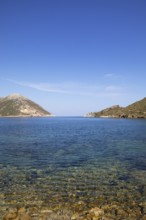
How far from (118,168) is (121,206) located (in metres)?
12.6

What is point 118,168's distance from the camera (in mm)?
30000

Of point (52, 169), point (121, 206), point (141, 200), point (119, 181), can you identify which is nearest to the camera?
point (121, 206)

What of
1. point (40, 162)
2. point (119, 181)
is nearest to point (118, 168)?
point (119, 181)

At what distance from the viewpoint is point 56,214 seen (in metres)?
15.9

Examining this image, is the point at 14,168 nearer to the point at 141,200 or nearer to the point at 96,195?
the point at 96,195

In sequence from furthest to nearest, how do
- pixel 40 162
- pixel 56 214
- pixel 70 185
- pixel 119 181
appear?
1. pixel 40 162
2. pixel 119 181
3. pixel 70 185
4. pixel 56 214

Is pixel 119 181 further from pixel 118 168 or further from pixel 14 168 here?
pixel 14 168

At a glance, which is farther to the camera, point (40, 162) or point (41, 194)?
point (40, 162)

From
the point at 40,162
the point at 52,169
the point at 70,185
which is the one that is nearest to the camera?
the point at 70,185

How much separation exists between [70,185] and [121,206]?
612 centimetres

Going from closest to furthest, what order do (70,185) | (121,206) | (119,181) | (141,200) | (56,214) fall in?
(56,214) → (121,206) → (141,200) → (70,185) → (119,181)

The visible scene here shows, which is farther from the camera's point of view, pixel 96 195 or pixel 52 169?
pixel 52 169

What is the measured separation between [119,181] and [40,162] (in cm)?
1300

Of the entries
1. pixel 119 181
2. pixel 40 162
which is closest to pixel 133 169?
pixel 119 181
